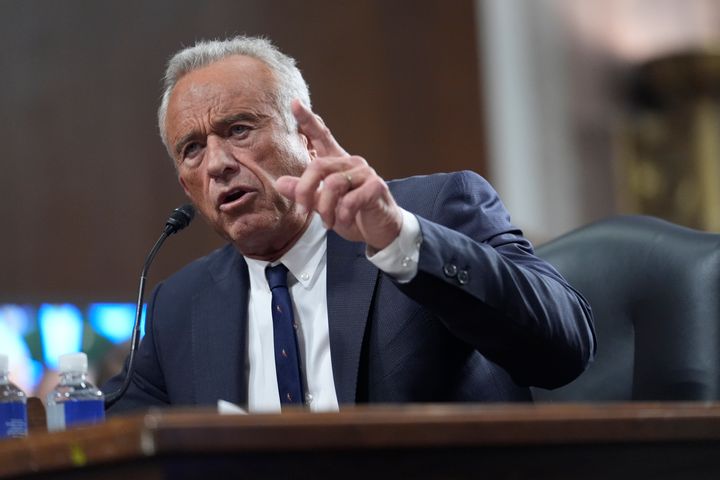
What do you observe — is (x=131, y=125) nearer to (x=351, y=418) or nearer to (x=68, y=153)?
(x=68, y=153)

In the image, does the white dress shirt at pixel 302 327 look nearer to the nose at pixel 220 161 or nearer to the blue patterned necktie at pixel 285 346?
the blue patterned necktie at pixel 285 346

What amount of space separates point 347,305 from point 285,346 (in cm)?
14

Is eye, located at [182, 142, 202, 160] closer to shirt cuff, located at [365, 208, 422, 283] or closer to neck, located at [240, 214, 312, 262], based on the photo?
neck, located at [240, 214, 312, 262]

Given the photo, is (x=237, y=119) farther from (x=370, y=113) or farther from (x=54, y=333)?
(x=370, y=113)

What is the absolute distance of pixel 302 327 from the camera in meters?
2.23

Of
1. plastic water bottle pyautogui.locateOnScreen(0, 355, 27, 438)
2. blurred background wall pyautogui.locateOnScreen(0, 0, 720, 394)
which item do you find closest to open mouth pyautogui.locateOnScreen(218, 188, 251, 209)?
plastic water bottle pyautogui.locateOnScreen(0, 355, 27, 438)

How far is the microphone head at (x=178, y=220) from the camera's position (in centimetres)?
217

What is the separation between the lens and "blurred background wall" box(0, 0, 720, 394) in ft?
17.3

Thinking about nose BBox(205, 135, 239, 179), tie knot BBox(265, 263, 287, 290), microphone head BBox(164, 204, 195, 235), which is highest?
nose BBox(205, 135, 239, 179)

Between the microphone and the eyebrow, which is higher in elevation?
the eyebrow

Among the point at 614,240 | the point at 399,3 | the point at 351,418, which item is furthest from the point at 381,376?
the point at 399,3

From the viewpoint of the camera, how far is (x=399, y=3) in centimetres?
666

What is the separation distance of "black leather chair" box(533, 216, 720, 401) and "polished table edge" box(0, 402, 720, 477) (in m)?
0.81

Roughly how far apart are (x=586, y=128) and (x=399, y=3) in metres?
2.14
